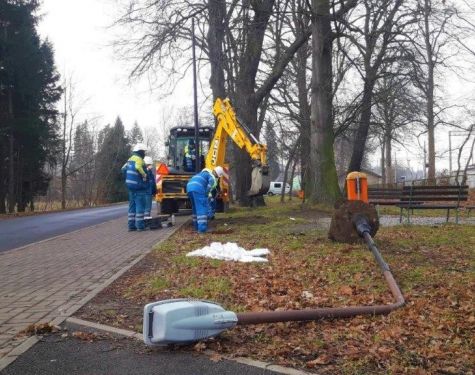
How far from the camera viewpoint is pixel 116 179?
62.7 meters

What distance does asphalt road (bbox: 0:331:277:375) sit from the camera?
3775 mm

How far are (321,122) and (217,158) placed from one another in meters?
3.59

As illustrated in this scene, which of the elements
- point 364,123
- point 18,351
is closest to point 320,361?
point 18,351

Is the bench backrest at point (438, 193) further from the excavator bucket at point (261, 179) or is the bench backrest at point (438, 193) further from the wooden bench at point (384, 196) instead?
the excavator bucket at point (261, 179)

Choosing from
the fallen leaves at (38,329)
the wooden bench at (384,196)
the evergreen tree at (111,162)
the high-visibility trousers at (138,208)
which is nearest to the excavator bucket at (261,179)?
the wooden bench at (384,196)

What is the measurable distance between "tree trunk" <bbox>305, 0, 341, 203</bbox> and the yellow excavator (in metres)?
2.38

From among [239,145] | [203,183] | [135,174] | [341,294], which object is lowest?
[341,294]

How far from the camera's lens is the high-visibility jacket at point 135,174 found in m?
14.0

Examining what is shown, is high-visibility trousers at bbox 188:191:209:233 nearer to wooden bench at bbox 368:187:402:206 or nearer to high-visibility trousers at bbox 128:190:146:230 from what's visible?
high-visibility trousers at bbox 128:190:146:230

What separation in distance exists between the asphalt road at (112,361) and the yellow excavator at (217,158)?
1063 cm

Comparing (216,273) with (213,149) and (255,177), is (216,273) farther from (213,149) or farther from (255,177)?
(213,149)

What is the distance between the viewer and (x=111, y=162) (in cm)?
5725

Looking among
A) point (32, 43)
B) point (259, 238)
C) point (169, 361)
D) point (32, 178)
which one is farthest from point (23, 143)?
point (169, 361)

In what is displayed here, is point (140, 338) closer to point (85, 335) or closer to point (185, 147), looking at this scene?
point (85, 335)
